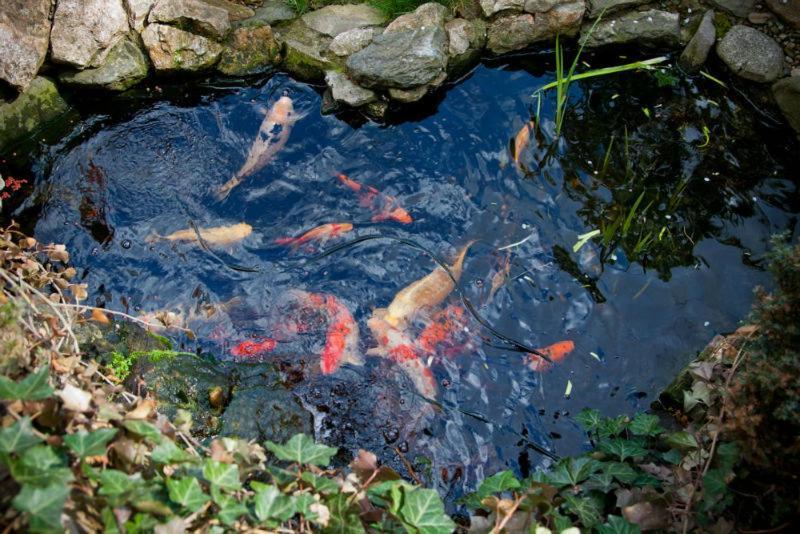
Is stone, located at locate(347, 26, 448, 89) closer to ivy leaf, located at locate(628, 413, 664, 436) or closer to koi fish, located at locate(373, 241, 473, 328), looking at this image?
koi fish, located at locate(373, 241, 473, 328)

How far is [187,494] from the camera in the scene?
212 cm

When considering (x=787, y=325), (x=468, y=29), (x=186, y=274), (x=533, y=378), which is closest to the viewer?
(x=787, y=325)

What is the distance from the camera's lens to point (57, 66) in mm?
5242

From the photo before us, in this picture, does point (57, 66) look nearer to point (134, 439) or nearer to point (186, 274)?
point (186, 274)

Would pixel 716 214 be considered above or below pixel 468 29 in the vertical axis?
below

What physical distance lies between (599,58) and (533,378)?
341 centimetres

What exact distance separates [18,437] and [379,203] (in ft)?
11.7

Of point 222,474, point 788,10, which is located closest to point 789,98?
point 788,10

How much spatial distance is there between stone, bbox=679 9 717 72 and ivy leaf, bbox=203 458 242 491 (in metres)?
5.45

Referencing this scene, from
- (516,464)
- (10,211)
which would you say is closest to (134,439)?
(516,464)

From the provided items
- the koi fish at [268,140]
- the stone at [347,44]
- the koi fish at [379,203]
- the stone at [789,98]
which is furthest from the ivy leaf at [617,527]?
the stone at [347,44]

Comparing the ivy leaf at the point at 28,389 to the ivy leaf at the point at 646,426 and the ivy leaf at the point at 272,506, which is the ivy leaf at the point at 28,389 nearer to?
the ivy leaf at the point at 272,506

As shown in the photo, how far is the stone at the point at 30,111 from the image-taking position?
16.7ft

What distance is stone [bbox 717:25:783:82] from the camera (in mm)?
5340
